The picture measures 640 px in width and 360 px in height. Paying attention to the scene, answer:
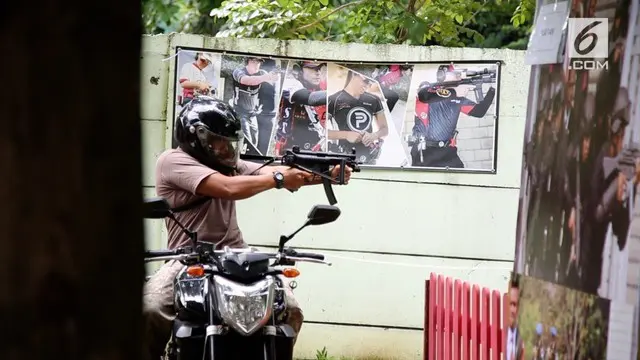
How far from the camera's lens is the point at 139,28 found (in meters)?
2.92

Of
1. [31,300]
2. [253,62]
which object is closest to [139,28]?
[31,300]

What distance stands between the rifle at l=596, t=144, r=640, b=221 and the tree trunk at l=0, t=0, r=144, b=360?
2.21 m

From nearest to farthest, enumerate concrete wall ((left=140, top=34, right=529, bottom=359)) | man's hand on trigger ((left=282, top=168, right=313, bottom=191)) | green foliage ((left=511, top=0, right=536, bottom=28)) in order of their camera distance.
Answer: man's hand on trigger ((left=282, top=168, right=313, bottom=191)), concrete wall ((left=140, top=34, right=529, bottom=359)), green foliage ((left=511, top=0, right=536, bottom=28))

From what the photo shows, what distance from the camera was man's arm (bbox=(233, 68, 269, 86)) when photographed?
9.00 meters

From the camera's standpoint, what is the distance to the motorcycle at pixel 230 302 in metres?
5.55

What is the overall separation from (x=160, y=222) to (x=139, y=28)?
20.6 ft

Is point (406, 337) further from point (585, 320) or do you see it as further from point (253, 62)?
point (585, 320)

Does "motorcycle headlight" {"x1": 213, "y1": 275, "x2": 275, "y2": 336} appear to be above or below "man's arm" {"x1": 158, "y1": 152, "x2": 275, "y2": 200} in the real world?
below

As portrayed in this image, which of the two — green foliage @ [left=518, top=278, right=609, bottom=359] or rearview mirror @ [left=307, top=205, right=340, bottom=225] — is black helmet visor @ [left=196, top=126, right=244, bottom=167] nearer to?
rearview mirror @ [left=307, top=205, right=340, bottom=225]

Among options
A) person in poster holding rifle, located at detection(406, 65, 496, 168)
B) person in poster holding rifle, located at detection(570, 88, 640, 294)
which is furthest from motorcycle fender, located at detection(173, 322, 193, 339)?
person in poster holding rifle, located at detection(406, 65, 496, 168)

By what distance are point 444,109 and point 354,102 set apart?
2.36 ft

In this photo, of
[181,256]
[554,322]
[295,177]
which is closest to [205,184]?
[295,177]

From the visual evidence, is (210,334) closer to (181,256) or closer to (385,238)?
(181,256)

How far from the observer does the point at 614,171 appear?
4.43m
